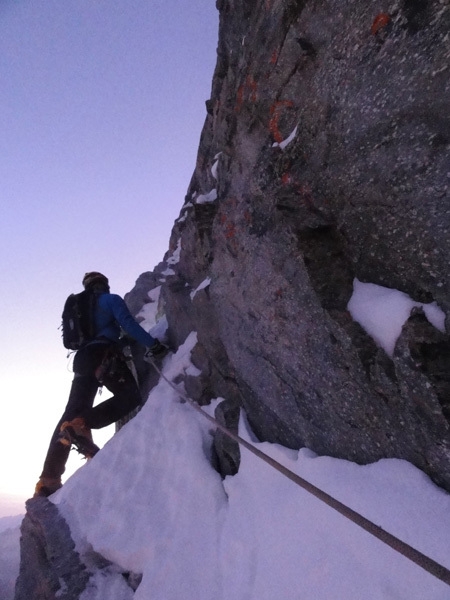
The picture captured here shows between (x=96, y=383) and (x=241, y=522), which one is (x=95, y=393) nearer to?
(x=96, y=383)

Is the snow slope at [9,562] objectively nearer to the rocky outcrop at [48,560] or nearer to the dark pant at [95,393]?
the rocky outcrop at [48,560]

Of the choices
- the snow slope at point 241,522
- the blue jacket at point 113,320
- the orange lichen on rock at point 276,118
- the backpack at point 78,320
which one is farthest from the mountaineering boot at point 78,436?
the orange lichen on rock at point 276,118

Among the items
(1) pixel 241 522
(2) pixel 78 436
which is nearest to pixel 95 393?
(2) pixel 78 436

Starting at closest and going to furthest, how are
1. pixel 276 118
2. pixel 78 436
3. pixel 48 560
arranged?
pixel 276 118
pixel 48 560
pixel 78 436

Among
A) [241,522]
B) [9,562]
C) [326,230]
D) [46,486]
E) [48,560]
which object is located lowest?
[241,522]

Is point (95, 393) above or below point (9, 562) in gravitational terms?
above

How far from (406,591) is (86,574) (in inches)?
133

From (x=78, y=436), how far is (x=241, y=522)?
346cm

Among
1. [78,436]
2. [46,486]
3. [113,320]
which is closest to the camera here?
[46,486]

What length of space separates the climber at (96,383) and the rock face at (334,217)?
7.23ft

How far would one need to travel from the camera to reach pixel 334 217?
3.26m

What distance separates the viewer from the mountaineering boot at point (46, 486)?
5652 millimetres

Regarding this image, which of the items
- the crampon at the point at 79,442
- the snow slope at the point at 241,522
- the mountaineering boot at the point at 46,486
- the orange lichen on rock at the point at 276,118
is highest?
the orange lichen on rock at the point at 276,118

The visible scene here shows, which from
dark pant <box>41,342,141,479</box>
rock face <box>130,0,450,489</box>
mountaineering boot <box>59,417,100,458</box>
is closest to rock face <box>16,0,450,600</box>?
rock face <box>130,0,450,489</box>
